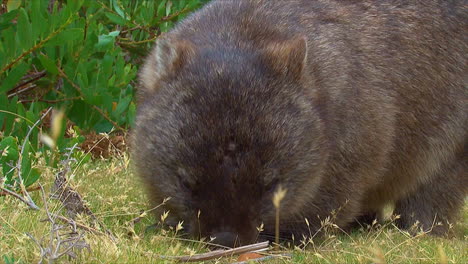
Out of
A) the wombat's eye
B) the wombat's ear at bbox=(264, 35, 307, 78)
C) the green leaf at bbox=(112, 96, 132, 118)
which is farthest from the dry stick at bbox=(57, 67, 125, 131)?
the wombat's eye

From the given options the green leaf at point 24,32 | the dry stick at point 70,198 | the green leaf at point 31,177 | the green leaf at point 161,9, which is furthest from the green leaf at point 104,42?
the dry stick at point 70,198

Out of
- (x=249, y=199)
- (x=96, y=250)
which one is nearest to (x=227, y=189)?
(x=249, y=199)

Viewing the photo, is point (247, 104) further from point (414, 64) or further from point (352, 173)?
point (414, 64)

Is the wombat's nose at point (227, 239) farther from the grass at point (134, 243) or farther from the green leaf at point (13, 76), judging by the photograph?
the green leaf at point (13, 76)

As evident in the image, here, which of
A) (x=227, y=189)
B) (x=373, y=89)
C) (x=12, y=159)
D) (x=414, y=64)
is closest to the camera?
(x=227, y=189)

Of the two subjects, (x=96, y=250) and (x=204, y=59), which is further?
(x=204, y=59)

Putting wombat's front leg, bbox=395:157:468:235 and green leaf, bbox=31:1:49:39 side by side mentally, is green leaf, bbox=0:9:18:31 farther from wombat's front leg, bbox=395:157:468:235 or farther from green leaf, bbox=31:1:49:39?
wombat's front leg, bbox=395:157:468:235

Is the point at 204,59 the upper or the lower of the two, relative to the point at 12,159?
upper

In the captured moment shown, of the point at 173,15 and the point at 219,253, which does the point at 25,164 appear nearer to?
the point at 219,253
